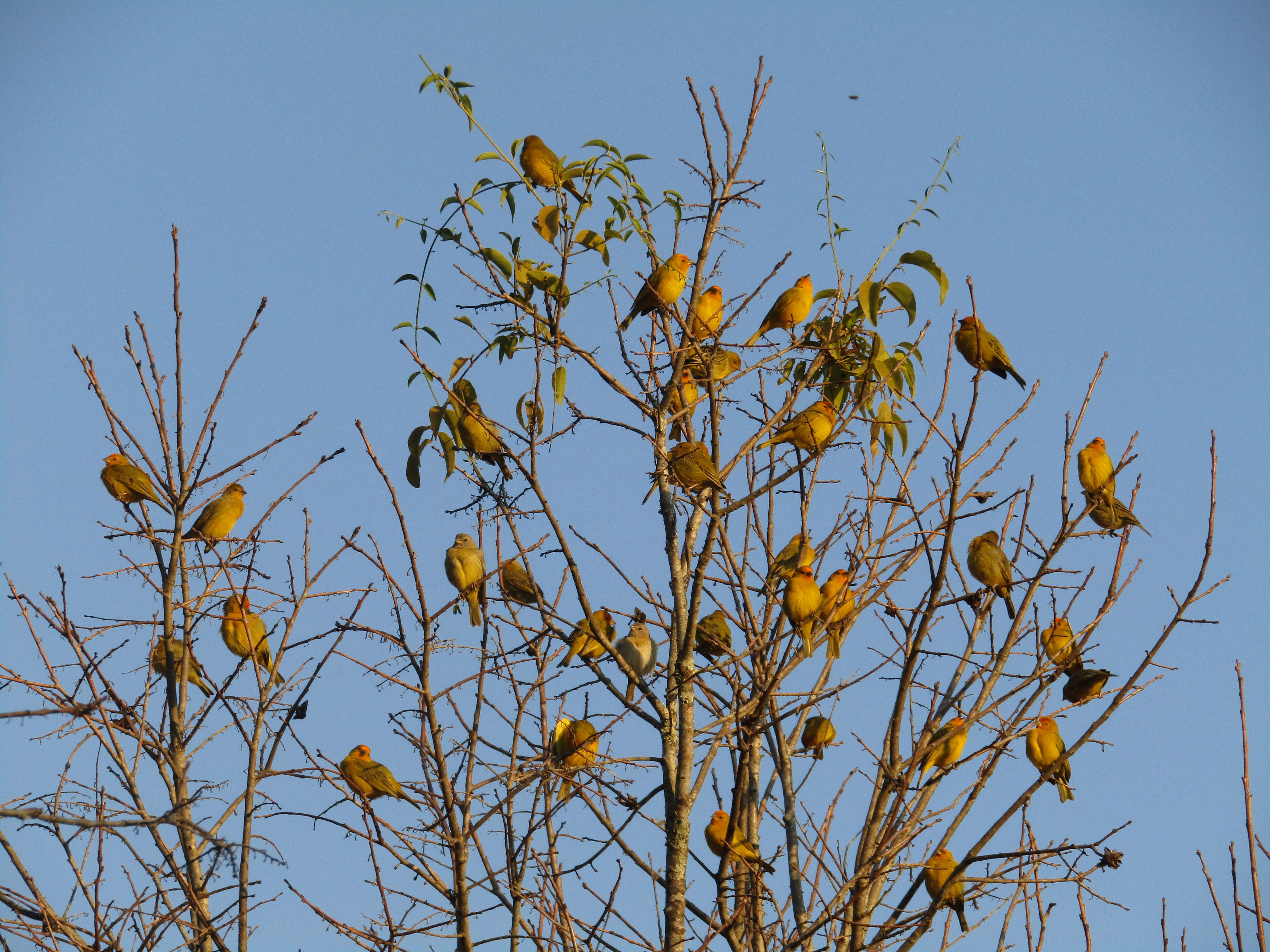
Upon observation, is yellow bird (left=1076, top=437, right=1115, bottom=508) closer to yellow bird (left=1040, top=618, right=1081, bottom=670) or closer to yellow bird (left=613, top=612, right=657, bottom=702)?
yellow bird (left=1040, top=618, right=1081, bottom=670)

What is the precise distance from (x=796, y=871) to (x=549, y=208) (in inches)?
117

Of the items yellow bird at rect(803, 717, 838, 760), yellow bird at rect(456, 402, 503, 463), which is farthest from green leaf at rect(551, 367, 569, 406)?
yellow bird at rect(803, 717, 838, 760)

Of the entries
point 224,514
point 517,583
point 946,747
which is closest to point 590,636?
point 517,583

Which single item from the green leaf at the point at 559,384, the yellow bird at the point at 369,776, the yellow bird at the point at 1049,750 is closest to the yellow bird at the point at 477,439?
the green leaf at the point at 559,384

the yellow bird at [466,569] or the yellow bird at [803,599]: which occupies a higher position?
the yellow bird at [466,569]

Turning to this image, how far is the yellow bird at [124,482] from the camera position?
6508mm

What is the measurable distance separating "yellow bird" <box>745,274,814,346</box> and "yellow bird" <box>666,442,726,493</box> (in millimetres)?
1488

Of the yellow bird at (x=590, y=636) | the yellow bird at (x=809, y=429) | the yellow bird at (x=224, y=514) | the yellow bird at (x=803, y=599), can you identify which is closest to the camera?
the yellow bird at (x=590, y=636)

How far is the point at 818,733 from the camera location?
6.07 metres

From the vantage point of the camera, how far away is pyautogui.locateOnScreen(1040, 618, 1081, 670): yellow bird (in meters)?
4.39

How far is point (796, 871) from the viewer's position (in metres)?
4.62

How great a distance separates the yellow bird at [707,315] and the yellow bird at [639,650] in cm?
162

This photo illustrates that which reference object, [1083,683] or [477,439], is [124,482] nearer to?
[477,439]

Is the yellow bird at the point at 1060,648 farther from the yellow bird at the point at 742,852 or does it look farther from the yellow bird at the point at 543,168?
the yellow bird at the point at 543,168
